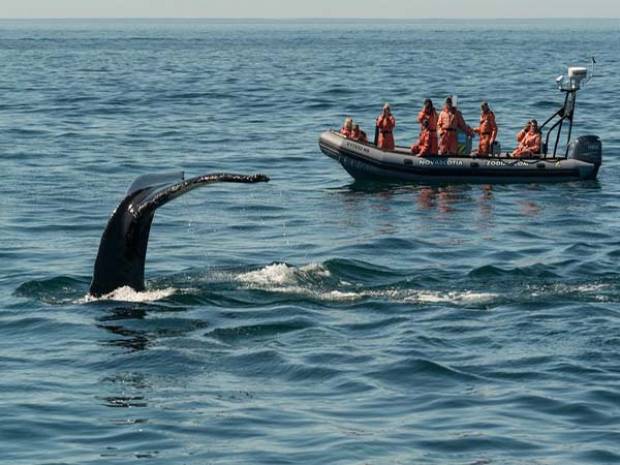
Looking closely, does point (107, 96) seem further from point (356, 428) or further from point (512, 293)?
point (356, 428)

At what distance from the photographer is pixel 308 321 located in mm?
22969

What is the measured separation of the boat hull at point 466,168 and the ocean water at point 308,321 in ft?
1.37

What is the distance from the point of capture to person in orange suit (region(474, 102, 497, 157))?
130ft

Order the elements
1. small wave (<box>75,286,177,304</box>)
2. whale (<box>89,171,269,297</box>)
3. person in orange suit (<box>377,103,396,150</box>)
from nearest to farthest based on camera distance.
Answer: whale (<box>89,171,269,297</box>)
small wave (<box>75,286,177,304</box>)
person in orange suit (<box>377,103,396,150</box>)

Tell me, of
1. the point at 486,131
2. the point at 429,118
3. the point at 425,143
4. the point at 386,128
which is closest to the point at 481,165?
the point at 486,131

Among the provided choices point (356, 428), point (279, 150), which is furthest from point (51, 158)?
point (356, 428)

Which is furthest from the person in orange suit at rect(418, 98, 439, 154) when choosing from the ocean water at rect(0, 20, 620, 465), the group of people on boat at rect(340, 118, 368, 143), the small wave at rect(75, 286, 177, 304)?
the small wave at rect(75, 286, 177, 304)

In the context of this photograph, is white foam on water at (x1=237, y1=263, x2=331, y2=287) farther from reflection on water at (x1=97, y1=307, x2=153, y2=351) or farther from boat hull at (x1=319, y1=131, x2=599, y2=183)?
boat hull at (x1=319, y1=131, x2=599, y2=183)

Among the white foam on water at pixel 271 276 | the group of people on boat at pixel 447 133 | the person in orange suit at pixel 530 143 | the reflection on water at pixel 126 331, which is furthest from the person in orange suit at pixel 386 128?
the reflection on water at pixel 126 331

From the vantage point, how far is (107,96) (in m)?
75.5

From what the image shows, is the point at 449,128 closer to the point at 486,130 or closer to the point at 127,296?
the point at 486,130

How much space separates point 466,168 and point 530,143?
1.99 meters

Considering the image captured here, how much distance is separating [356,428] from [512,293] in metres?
7.97

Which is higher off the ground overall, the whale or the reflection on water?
the whale
